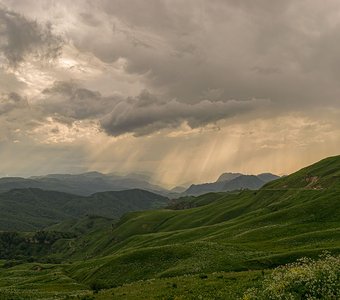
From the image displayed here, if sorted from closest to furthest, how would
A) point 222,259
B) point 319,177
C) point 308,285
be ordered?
point 308,285
point 222,259
point 319,177

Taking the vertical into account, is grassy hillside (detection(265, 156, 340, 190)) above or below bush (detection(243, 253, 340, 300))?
above

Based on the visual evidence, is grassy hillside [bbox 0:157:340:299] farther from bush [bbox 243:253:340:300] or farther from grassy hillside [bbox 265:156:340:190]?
grassy hillside [bbox 265:156:340:190]

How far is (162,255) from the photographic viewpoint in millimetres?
64750

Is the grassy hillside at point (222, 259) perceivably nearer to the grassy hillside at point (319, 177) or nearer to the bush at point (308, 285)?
the bush at point (308, 285)

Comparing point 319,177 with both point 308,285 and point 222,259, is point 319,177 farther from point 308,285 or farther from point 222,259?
point 308,285

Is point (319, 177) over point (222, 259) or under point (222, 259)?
over

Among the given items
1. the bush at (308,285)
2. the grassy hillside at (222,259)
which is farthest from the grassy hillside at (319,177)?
the bush at (308,285)

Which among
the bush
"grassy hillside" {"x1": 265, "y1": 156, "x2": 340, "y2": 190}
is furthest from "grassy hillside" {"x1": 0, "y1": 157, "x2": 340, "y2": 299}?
"grassy hillside" {"x1": 265, "y1": 156, "x2": 340, "y2": 190}

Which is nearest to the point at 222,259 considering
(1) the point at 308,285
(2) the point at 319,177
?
(1) the point at 308,285

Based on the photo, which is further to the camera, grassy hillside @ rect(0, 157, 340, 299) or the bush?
grassy hillside @ rect(0, 157, 340, 299)

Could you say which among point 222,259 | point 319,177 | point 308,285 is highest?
point 319,177

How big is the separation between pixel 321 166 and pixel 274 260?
158950 millimetres

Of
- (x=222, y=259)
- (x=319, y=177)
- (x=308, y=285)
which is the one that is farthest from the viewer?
(x=319, y=177)

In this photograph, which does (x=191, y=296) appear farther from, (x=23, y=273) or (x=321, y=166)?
(x=321, y=166)
